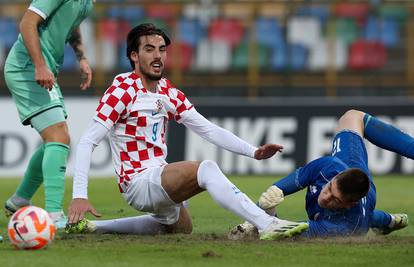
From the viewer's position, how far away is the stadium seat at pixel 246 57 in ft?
63.5

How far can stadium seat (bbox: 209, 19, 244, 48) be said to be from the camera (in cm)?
1923

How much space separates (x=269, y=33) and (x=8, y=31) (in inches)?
199

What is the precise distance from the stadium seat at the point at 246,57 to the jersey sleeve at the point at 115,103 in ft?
40.8

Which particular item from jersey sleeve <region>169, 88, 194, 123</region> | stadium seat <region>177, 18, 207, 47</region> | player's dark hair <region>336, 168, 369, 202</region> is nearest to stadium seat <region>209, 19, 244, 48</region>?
stadium seat <region>177, 18, 207, 47</region>

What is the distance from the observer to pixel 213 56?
19.3 meters

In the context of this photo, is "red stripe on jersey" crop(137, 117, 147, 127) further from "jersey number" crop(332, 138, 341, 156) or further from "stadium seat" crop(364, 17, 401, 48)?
"stadium seat" crop(364, 17, 401, 48)

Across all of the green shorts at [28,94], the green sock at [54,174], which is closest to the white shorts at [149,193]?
the green sock at [54,174]

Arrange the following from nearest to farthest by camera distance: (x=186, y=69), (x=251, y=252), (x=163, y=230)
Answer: (x=251, y=252) < (x=163, y=230) < (x=186, y=69)

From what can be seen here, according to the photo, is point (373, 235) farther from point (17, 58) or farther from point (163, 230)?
point (17, 58)

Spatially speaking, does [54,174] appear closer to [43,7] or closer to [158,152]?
[158,152]

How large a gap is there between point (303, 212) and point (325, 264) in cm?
441

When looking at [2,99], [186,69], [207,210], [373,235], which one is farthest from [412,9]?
[373,235]

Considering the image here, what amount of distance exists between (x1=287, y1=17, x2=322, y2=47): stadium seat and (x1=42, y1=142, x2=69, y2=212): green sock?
40.2ft

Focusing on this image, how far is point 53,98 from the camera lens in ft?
25.7
